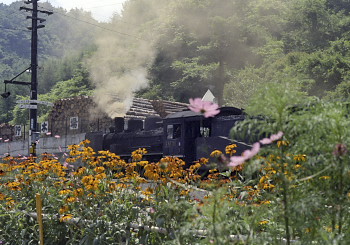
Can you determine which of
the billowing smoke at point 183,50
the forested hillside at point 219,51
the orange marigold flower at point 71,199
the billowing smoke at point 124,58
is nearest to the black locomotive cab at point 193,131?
the orange marigold flower at point 71,199

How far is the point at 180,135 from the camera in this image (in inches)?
643

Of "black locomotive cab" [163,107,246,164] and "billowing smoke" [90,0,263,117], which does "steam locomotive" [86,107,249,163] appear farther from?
"billowing smoke" [90,0,263,117]

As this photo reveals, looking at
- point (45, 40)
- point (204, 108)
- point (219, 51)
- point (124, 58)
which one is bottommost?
point (204, 108)

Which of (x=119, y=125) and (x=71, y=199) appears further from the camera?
(x=119, y=125)

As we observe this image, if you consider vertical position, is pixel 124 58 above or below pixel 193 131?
above

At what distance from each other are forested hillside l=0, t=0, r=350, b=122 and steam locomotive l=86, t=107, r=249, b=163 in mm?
10426

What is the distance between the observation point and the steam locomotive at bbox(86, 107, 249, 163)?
15.1m

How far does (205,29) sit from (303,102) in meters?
52.3

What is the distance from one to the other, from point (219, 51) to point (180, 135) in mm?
34417

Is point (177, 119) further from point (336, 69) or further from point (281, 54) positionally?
point (281, 54)

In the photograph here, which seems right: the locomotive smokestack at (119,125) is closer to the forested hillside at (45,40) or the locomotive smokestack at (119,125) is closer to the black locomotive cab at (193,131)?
the black locomotive cab at (193,131)

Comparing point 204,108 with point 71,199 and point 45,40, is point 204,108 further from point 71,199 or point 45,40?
point 45,40

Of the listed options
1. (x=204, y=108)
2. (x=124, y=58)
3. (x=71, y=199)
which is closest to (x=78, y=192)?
(x=71, y=199)

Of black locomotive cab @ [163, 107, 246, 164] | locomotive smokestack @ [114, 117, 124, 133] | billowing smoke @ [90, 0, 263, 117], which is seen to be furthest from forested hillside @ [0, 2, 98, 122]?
black locomotive cab @ [163, 107, 246, 164]
